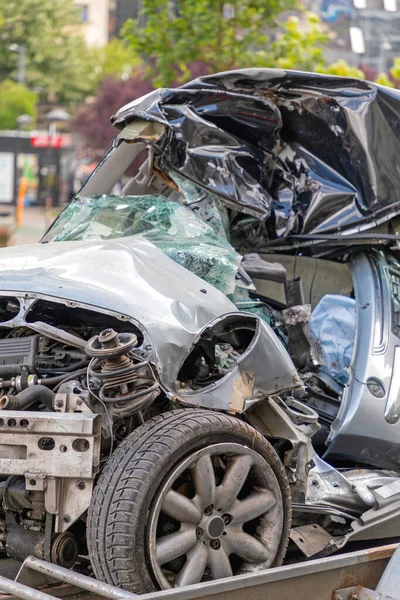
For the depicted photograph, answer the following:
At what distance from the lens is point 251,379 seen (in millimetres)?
3930

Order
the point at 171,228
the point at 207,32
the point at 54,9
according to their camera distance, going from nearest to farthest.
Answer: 1. the point at 171,228
2. the point at 207,32
3. the point at 54,9

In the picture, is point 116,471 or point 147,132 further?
point 147,132

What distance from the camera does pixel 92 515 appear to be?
3475mm

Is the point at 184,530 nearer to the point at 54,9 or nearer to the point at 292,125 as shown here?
the point at 292,125

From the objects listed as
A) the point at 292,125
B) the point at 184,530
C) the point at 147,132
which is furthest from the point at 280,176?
the point at 184,530

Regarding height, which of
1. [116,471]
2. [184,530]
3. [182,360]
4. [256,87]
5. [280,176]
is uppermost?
[256,87]

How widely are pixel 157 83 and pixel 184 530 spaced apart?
12765mm

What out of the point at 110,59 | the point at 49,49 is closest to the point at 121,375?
the point at 49,49

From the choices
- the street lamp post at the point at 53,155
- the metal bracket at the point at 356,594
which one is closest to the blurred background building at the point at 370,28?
the street lamp post at the point at 53,155

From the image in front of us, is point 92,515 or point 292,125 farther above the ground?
point 292,125

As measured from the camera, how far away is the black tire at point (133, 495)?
3.41m

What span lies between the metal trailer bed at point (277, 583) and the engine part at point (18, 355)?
729mm

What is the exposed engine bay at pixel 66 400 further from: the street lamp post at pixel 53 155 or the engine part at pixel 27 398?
the street lamp post at pixel 53 155

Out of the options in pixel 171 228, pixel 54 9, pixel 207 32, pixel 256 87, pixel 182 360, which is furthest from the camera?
pixel 54 9
